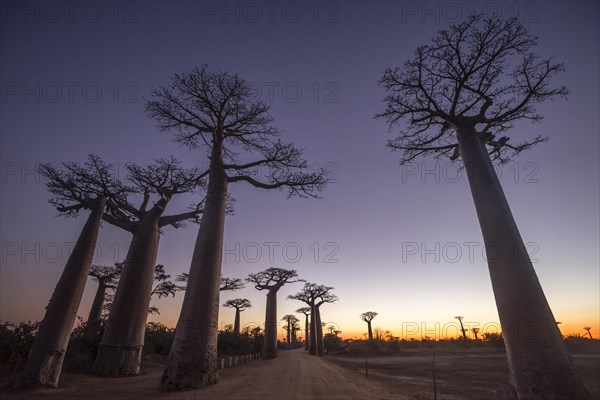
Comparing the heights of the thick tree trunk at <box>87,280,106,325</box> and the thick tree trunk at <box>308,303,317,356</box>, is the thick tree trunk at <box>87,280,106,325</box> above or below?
above

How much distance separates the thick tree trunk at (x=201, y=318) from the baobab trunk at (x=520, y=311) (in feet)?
18.8

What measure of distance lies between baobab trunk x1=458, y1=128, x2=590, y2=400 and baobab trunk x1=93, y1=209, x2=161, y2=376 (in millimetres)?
10966

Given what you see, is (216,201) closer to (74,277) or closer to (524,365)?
(74,277)

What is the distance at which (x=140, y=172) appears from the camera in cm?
1085

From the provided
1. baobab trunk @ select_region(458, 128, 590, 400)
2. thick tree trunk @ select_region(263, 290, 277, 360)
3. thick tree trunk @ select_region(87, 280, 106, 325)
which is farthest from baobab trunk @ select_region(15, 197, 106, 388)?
thick tree trunk @ select_region(263, 290, 277, 360)

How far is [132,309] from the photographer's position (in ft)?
34.2

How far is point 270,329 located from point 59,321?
777 inches

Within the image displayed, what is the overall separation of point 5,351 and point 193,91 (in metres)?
10.9

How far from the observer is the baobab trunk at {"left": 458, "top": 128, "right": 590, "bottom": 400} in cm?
411

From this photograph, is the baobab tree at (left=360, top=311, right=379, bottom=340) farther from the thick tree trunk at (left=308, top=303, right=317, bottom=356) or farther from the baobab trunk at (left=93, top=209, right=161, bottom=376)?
the baobab trunk at (left=93, top=209, right=161, bottom=376)

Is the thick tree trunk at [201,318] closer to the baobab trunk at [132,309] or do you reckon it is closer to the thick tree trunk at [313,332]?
the baobab trunk at [132,309]

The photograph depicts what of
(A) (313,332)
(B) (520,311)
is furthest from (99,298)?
(B) (520,311)

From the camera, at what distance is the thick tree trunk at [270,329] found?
2488 centimetres

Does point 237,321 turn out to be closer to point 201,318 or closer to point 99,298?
point 99,298
